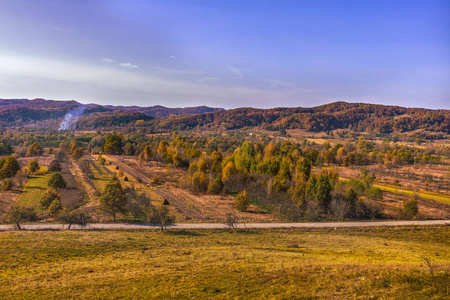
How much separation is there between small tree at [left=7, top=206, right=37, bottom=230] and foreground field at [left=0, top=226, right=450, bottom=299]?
6413mm

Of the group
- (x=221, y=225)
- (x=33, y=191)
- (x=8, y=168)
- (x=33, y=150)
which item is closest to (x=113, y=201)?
(x=221, y=225)

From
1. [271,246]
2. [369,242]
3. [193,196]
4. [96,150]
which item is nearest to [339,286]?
[271,246]

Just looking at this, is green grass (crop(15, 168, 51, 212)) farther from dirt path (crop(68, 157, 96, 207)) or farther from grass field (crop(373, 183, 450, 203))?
grass field (crop(373, 183, 450, 203))

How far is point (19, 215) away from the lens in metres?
32.2

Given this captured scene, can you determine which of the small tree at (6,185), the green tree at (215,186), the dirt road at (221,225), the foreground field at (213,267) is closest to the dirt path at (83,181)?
the dirt road at (221,225)

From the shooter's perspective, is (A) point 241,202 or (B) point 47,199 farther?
(A) point 241,202

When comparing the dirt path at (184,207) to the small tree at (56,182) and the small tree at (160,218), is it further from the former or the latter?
the small tree at (56,182)

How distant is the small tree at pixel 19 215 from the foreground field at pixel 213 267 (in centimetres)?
641

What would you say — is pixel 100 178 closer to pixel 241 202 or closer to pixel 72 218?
pixel 72 218

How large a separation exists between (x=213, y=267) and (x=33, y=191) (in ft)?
169

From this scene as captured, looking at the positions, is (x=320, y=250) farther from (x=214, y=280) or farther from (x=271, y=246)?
(x=214, y=280)

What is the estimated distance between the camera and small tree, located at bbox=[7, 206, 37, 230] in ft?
105

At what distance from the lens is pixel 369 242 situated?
2803 centimetres

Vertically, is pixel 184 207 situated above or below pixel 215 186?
below
